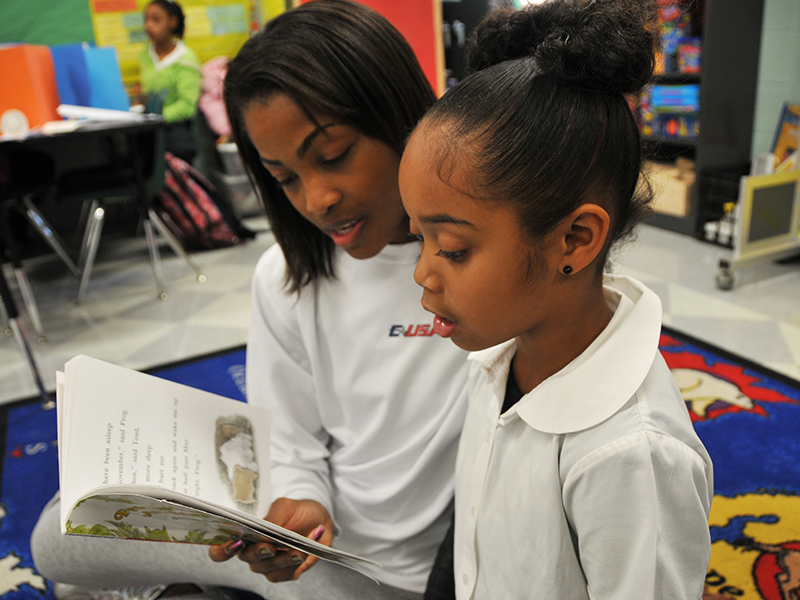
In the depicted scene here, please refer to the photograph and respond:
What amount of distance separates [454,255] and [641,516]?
0.27 metres

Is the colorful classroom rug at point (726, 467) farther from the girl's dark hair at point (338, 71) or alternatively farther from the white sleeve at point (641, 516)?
the girl's dark hair at point (338, 71)

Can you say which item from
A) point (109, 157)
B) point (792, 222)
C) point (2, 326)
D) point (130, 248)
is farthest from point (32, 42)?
point (792, 222)

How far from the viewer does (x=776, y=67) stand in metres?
2.99

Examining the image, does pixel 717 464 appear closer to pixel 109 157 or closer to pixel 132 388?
pixel 132 388

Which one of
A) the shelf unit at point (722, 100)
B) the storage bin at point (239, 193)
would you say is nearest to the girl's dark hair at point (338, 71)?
the shelf unit at point (722, 100)

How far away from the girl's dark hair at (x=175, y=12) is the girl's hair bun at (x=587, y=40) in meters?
3.69

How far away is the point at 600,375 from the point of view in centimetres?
60

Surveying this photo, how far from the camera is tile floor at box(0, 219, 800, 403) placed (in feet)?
7.06

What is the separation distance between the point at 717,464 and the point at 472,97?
121 cm

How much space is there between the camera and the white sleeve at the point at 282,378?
3.25ft

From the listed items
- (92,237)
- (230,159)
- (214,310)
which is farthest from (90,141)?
(230,159)

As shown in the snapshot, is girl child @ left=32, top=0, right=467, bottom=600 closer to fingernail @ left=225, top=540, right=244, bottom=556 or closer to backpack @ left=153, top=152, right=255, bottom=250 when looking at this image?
fingernail @ left=225, top=540, right=244, bottom=556

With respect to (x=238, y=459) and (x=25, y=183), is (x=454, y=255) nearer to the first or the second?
(x=238, y=459)

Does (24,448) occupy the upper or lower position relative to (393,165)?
lower
